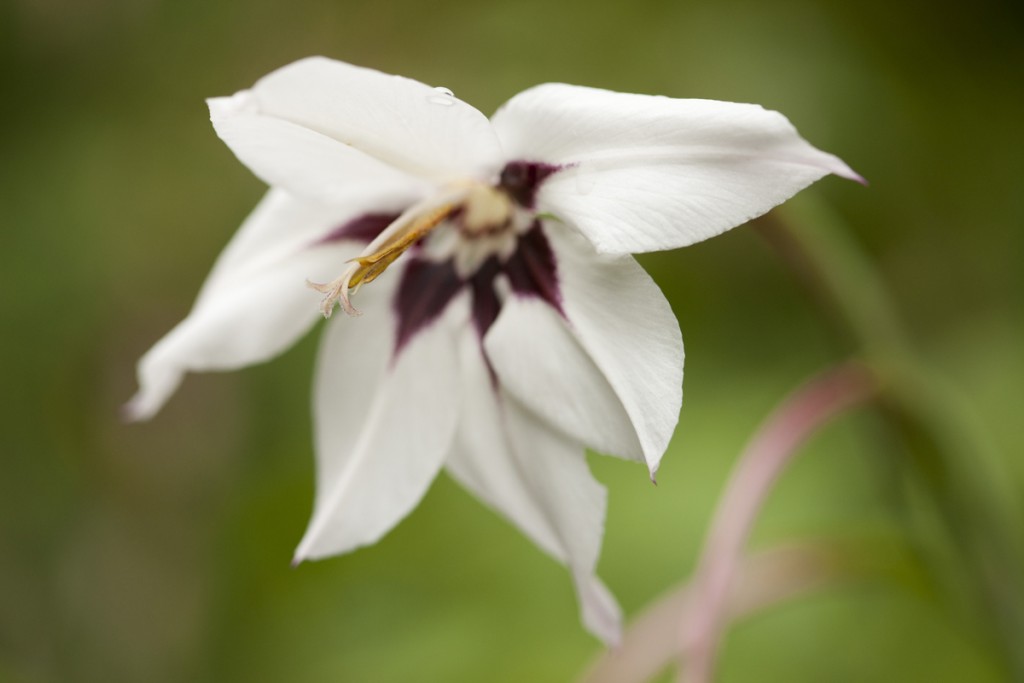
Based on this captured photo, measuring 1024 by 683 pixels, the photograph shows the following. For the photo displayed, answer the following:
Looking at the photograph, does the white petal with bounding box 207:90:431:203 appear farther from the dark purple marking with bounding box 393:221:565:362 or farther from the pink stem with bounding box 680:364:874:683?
the pink stem with bounding box 680:364:874:683

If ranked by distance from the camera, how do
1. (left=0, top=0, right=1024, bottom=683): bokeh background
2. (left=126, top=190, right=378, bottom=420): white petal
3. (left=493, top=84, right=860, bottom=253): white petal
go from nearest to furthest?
(left=493, top=84, right=860, bottom=253): white petal, (left=126, top=190, right=378, bottom=420): white petal, (left=0, top=0, right=1024, bottom=683): bokeh background

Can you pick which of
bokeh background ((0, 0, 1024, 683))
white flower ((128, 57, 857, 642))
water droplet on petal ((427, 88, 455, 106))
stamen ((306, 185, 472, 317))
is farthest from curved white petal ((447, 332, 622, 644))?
bokeh background ((0, 0, 1024, 683))

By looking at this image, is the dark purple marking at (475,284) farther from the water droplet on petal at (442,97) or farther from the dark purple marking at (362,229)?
the water droplet on petal at (442,97)

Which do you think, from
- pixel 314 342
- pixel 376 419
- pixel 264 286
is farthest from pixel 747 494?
pixel 314 342

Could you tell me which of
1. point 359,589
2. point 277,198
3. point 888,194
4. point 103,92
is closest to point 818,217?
point 277,198

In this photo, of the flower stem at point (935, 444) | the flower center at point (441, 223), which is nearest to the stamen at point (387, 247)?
the flower center at point (441, 223)

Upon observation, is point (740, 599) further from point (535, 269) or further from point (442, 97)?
point (442, 97)
